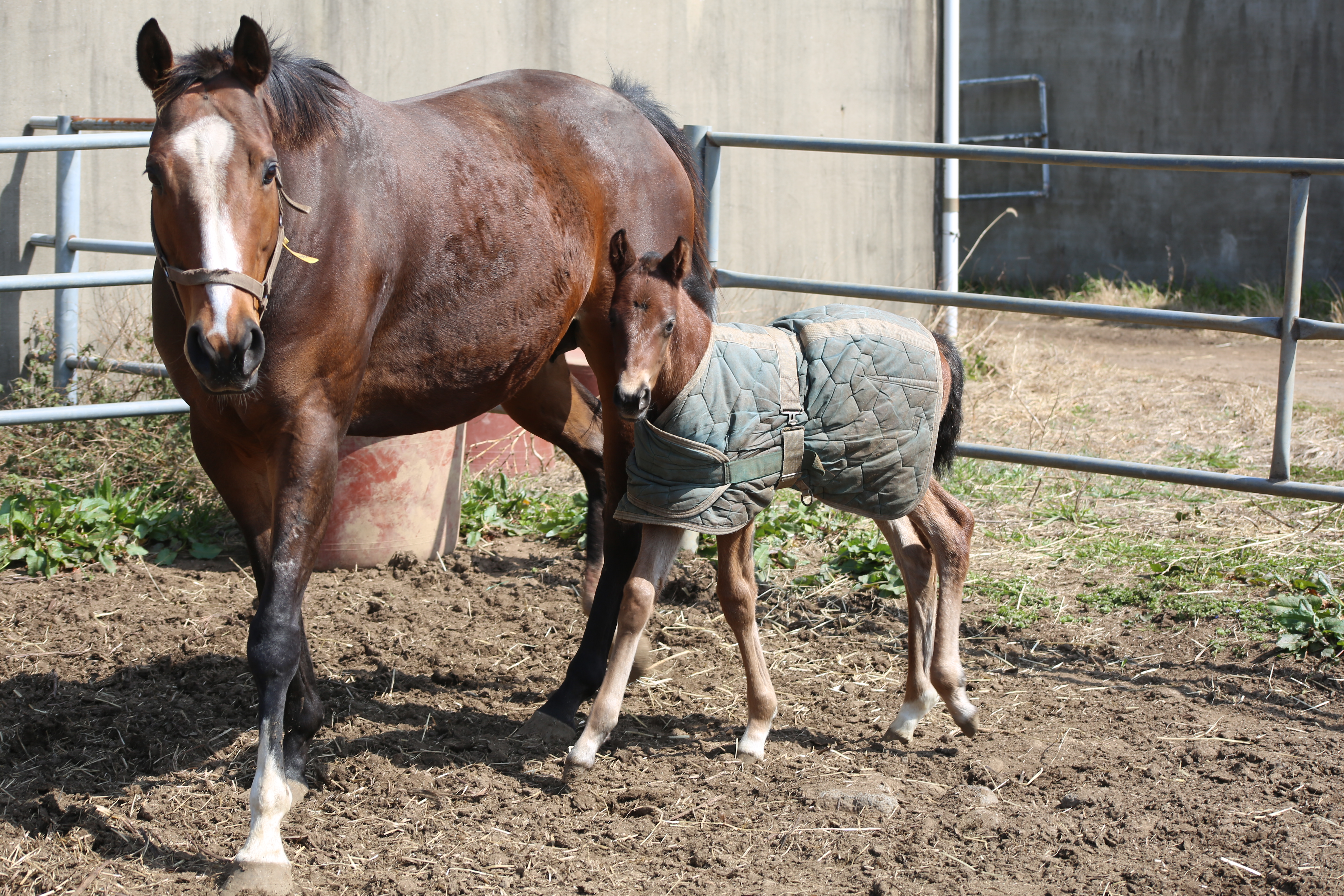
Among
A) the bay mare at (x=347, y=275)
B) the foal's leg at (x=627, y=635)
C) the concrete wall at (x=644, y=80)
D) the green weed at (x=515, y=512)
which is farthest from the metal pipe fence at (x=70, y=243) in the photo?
the foal's leg at (x=627, y=635)

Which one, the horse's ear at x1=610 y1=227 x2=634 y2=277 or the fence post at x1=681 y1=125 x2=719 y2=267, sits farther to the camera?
the fence post at x1=681 y1=125 x2=719 y2=267

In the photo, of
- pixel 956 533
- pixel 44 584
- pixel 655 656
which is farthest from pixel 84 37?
pixel 956 533

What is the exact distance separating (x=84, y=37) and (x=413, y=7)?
1.87 m

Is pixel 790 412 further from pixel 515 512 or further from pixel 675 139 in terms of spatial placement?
pixel 515 512

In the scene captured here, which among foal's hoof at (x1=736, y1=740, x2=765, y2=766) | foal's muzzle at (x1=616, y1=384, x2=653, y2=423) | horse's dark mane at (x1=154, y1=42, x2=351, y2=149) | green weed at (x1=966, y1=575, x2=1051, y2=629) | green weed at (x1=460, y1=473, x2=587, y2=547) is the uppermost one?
horse's dark mane at (x1=154, y1=42, x2=351, y2=149)

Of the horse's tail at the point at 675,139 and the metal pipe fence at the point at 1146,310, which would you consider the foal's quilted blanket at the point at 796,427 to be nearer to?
the horse's tail at the point at 675,139

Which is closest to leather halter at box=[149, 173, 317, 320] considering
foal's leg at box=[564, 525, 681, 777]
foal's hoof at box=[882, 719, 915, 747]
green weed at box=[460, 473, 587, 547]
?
foal's leg at box=[564, 525, 681, 777]

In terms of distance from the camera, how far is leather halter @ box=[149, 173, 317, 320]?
8.52 ft

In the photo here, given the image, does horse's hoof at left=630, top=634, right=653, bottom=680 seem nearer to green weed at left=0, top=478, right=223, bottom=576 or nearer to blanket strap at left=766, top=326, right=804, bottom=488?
blanket strap at left=766, top=326, right=804, bottom=488

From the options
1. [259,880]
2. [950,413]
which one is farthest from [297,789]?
[950,413]

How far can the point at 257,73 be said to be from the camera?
286 centimetres

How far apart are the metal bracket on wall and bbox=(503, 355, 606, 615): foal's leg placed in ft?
32.9

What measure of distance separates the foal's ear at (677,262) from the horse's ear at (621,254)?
Answer: 0.09 meters

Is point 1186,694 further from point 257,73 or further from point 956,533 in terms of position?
point 257,73
